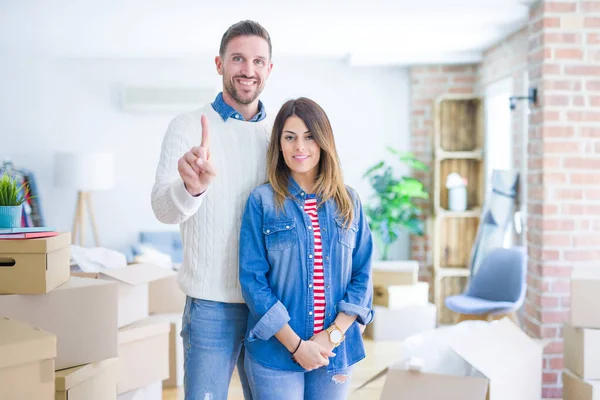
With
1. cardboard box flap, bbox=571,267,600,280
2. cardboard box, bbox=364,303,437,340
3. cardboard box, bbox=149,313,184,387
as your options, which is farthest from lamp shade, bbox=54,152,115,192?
cardboard box flap, bbox=571,267,600,280

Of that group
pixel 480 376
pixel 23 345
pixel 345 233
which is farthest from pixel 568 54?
pixel 23 345

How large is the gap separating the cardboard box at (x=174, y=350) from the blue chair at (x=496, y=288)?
1712 millimetres

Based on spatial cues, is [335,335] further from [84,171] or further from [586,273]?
[84,171]

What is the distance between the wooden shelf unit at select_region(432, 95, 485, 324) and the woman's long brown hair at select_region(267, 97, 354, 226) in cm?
412

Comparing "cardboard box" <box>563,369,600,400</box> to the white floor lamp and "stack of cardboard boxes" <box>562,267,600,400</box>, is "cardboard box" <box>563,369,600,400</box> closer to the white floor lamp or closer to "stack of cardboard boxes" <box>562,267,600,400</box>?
"stack of cardboard boxes" <box>562,267,600,400</box>

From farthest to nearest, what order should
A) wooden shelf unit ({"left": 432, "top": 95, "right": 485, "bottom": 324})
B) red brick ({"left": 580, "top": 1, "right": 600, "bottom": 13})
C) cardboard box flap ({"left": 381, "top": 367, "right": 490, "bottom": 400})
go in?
1. wooden shelf unit ({"left": 432, "top": 95, "right": 485, "bottom": 324})
2. red brick ({"left": 580, "top": 1, "right": 600, "bottom": 13})
3. cardboard box flap ({"left": 381, "top": 367, "right": 490, "bottom": 400})

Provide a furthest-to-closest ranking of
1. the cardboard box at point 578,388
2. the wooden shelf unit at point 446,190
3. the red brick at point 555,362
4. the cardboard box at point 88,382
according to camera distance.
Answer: the wooden shelf unit at point 446,190, the red brick at point 555,362, the cardboard box at point 578,388, the cardboard box at point 88,382

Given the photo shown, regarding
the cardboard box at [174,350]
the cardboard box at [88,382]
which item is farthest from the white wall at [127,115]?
the cardboard box at [88,382]

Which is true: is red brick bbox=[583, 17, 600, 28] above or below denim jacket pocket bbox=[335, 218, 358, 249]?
above

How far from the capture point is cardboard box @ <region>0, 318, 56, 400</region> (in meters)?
1.70

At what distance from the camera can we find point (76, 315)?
2.16 metres

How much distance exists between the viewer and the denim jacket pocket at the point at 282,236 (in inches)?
74.7

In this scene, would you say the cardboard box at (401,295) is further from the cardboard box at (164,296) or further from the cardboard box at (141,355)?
the cardboard box at (141,355)

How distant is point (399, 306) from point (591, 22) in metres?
2.65
